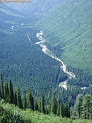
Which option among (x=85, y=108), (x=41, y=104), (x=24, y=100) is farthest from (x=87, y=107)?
(x=24, y=100)

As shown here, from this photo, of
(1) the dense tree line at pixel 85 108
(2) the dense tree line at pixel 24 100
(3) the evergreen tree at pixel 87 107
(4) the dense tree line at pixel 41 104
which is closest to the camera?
(2) the dense tree line at pixel 24 100

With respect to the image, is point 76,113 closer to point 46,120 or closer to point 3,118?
point 46,120

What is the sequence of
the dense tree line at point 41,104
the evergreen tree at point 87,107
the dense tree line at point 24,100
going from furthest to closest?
the evergreen tree at point 87,107 → the dense tree line at point 41,104 → the dense tree line at point 24,100

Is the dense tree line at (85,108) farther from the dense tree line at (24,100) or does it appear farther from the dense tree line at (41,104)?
the dense tree line at (24,100)

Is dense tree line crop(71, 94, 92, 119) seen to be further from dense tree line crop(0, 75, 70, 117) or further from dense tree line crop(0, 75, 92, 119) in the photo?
dense tree line crop(0, 75, 70, 117)

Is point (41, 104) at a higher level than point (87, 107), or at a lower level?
higher

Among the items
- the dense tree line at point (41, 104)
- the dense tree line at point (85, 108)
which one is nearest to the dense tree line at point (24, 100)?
the dense tree line at point (41, 104)

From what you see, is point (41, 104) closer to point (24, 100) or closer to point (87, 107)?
point (24, 100)

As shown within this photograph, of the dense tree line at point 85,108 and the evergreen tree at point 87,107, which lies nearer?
the evergreen tree at point 87,107

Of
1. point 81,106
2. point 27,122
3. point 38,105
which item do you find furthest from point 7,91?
point 27,122

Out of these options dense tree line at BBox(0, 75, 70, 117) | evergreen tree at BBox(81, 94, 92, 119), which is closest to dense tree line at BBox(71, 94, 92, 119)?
evergreen tree at BBox(81, 94, 92, 119)

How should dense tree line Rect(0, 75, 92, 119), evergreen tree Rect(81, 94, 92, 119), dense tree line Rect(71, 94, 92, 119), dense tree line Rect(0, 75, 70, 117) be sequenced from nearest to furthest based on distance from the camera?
dense tree line Rect(0, 75, 70, 117), dense tree line Rect(0, 75, 92, 119), evergreen tree Rect(81, 94, 92, 119), dense tree line Rect(71, 94, 92, 119)
